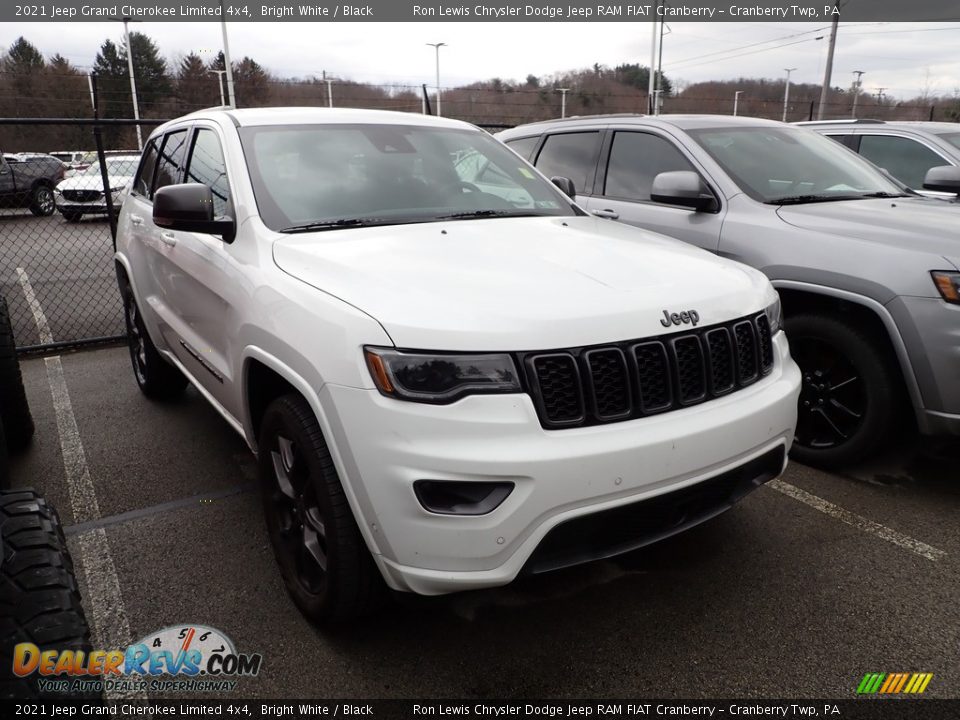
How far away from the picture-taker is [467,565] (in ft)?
6.40

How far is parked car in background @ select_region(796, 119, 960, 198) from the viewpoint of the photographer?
21.5 ft

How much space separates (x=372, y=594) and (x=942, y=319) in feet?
8.95

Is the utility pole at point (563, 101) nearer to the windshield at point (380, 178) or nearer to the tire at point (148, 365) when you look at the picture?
the tire at point (148, 365)

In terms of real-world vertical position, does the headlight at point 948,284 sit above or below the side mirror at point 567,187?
below

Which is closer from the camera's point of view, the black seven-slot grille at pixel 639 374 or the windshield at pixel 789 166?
the black seven-slot grille at pixel 639 374

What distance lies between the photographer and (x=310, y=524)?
94.3 inches

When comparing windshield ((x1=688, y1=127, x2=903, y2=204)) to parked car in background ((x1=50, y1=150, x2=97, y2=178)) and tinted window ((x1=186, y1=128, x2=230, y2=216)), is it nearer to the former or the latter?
tinted window ((x1=186, y1=128, x2=230, y2=216))

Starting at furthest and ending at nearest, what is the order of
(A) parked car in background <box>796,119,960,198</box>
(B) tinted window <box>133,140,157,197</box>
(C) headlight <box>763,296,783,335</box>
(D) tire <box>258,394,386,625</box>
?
(A) parked car in background <box>796,119,960,198</box> → (B) tinted window <box>133,140,157,197</box> → (C) headlight <box>763,296,783,335</box> → (D) tire <box>258,394,386,625</box>

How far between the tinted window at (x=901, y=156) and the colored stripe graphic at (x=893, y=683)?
19.1 ft

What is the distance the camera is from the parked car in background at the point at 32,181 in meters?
14.7

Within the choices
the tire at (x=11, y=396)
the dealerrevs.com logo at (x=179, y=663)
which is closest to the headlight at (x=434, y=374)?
the dealerrevs.com logo at (x=179, y=663)

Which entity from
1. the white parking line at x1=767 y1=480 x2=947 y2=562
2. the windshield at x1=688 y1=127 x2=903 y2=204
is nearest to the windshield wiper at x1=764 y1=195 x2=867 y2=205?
the windshield at x1=688 y1=127 x2=903 y2=204

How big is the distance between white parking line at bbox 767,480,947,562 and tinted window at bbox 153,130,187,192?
3.60 metres

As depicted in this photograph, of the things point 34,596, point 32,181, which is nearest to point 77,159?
point 32,181
